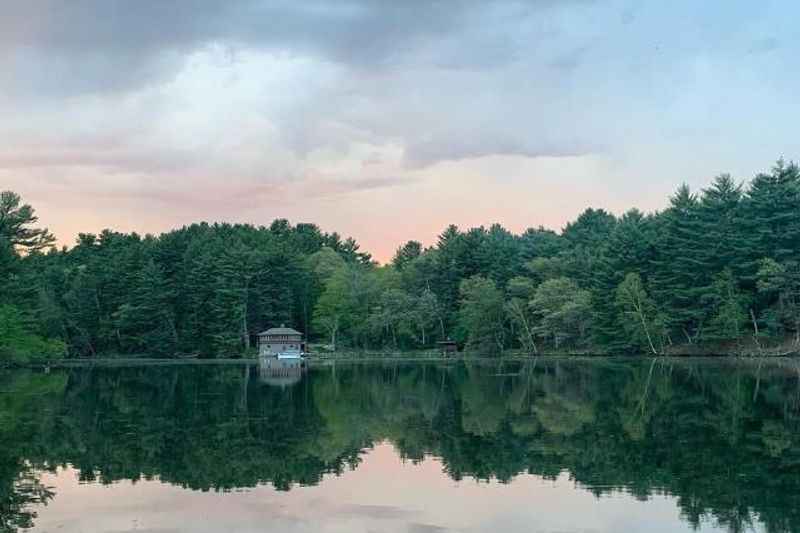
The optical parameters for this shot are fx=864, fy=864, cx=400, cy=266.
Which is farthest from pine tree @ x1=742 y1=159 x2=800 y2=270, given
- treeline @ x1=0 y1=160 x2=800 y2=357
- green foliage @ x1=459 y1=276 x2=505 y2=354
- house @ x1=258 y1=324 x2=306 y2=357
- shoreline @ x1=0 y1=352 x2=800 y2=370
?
house @ x1=258 y1=324 x2=306 y2=357

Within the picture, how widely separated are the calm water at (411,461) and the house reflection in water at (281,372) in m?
13.5

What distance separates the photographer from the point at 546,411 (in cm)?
2962

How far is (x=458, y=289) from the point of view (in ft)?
307

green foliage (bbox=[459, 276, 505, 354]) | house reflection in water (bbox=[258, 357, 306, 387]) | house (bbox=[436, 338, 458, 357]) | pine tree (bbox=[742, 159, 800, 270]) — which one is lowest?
house reflection in water (bbox=[258, 357, 306, 387])

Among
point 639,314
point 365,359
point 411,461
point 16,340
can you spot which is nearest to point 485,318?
point 365,359

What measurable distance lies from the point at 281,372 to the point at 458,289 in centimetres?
3310

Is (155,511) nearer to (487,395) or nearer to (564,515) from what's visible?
(564,515)

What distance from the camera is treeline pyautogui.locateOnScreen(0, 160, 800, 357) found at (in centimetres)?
6744

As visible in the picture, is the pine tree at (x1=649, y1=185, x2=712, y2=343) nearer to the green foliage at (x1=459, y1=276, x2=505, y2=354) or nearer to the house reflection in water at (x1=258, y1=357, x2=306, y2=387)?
the green foliage at (x1=459, y1=276, x2=505, y2=354)

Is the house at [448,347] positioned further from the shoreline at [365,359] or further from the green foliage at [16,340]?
the green foliage at [16,340]

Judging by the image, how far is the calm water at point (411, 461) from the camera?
14328 mm

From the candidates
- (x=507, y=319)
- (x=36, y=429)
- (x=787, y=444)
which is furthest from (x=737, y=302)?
(x=36, y=429)

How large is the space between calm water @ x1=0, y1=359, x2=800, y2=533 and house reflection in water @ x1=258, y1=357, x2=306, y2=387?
1350 cm

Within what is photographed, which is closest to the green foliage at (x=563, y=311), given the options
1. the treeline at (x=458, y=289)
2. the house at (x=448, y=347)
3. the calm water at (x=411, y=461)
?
the treeline at (x=458, y=289)
